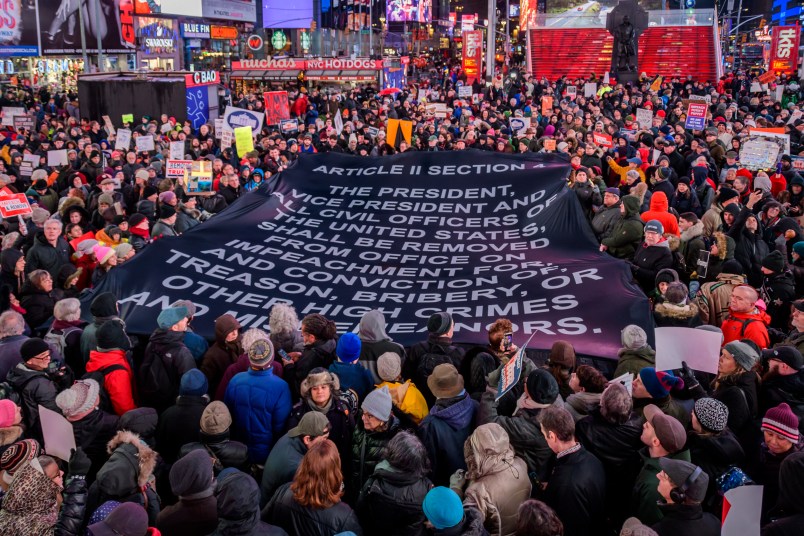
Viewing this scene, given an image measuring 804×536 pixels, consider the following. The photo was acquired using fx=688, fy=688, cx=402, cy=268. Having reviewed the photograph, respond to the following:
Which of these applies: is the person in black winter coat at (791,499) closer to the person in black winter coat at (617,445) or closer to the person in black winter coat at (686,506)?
the person in black winter coat at (686,506)

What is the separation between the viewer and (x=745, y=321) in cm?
641

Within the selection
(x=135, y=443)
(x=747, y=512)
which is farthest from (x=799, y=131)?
(x=135, y=443)

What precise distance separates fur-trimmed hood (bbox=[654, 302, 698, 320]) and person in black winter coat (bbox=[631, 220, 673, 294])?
1605 millimetres

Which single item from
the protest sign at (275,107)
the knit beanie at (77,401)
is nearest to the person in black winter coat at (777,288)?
the knit beanie at (77,401)

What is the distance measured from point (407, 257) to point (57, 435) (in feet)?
17.0

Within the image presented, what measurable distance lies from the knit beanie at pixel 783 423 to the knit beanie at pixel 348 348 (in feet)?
9.77

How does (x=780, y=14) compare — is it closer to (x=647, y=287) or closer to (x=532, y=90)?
(x=532, y=90)

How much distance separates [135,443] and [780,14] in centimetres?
11508

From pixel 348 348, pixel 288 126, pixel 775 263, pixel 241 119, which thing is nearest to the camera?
pixel 348 348

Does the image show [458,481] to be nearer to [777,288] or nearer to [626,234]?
[777,288]

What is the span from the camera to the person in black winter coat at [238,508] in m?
3.59

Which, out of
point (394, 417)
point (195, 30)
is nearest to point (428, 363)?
point (394, 417)

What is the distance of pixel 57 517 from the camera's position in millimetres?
3754

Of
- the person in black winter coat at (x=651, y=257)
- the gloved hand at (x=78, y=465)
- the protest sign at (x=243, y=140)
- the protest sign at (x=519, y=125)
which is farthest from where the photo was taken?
the protest sign at (x=519, y=125)
